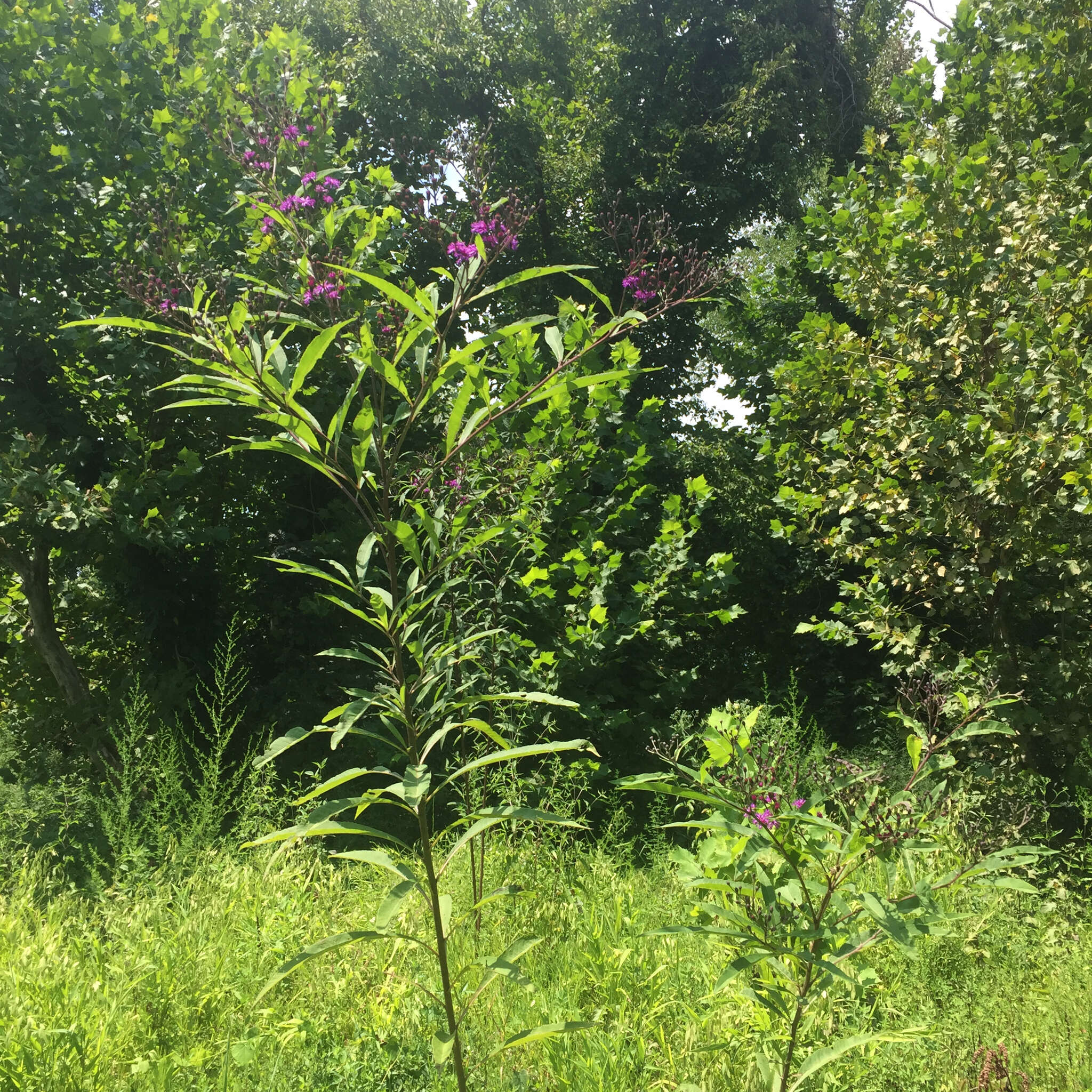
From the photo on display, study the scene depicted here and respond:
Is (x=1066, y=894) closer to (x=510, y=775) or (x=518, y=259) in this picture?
(x=510, y=775)

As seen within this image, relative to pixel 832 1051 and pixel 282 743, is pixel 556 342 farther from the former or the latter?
pixel 832 1051

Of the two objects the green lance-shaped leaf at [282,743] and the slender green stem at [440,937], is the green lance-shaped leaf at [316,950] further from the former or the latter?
the green lance-shaped leaf at [282,743]

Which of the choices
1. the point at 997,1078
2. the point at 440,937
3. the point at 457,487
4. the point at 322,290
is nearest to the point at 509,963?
the point at 440,937

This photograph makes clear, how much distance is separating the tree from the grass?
1.66m

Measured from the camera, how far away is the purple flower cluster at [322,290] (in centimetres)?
206

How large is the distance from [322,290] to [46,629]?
5079 millimetres

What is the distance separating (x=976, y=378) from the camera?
457cm

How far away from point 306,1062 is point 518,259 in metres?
10.0

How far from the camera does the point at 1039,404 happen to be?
404 cm

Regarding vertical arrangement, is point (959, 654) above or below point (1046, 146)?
below

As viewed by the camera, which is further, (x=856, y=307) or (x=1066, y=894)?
(x=856, y=307)

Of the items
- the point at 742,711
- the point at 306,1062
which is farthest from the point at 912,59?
the point at 306,1062

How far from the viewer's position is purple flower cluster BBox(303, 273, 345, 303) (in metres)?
2.06

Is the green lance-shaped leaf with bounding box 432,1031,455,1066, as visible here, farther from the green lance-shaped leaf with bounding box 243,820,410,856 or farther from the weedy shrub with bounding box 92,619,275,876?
the weedy shrub with bounding box 92,619,275,876
